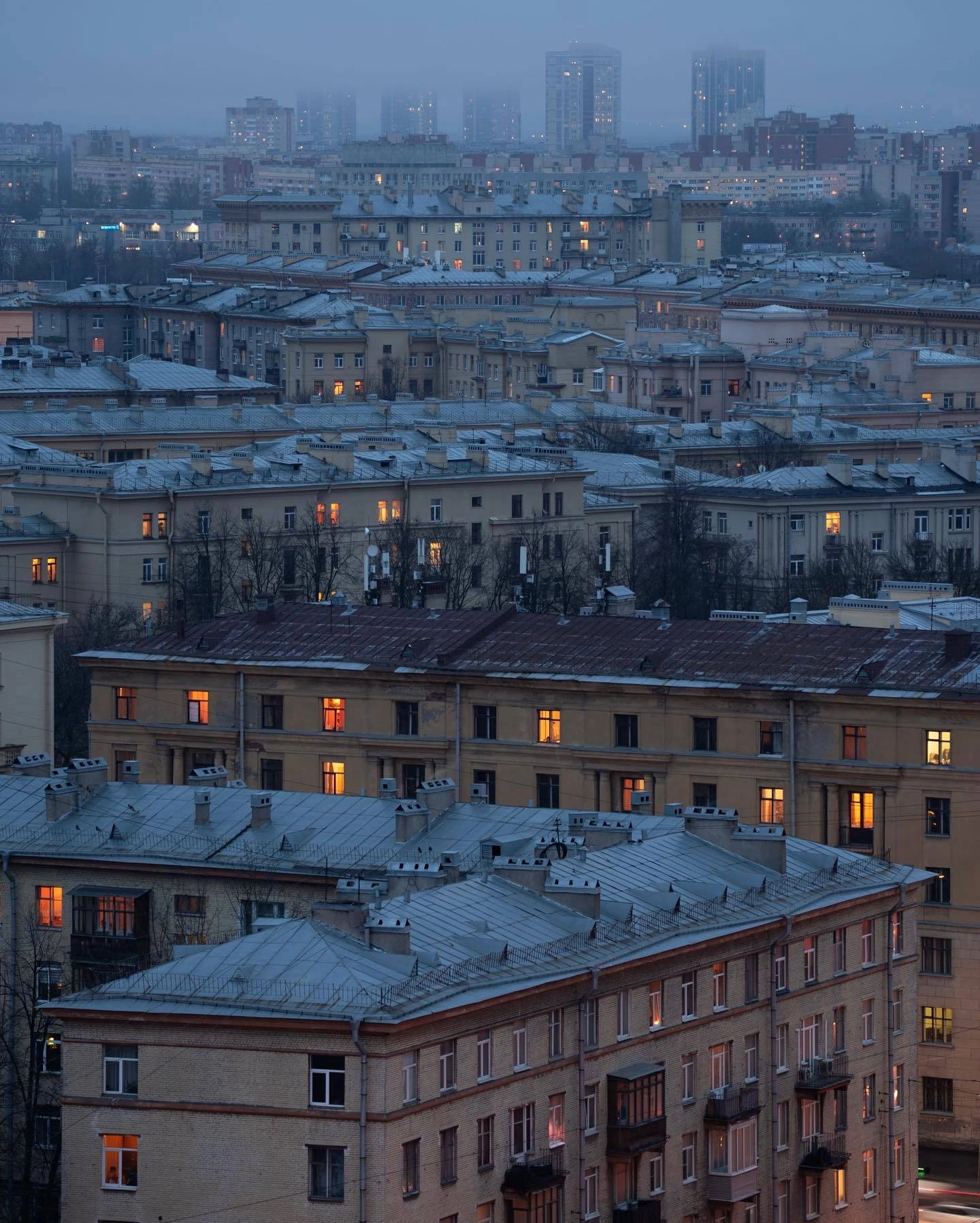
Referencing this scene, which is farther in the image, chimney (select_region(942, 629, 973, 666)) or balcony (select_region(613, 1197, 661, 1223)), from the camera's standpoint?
chimney (select_region(942, 629, 973, 666))

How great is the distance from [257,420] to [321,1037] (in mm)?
68825

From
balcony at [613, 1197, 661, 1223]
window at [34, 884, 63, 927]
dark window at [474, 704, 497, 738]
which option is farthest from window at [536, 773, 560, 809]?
balcony at [613, 1197, 661, 1223]

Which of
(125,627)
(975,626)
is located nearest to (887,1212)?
(975,626)

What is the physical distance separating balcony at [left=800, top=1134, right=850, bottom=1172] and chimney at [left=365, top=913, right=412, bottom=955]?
719 centimetres

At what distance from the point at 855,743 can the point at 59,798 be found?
514 inches

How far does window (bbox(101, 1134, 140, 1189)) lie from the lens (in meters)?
36.8

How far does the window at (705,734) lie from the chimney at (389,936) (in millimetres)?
18638

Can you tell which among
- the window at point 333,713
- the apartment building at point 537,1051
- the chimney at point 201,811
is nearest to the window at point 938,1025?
the apartment building at point 537,1051

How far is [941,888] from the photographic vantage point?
53.1 meters

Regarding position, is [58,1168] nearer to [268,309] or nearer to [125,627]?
[125,627]

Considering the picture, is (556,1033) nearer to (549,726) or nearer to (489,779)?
(549,726)

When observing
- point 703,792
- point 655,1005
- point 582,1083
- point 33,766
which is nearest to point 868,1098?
point 655,1005

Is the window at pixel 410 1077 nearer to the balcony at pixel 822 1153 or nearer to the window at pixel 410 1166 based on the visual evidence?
the window at pixel 410 1166

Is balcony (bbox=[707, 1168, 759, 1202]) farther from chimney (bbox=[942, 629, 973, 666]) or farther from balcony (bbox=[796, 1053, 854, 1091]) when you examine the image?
chimney (bbox=[942, 629, 973, 666])
